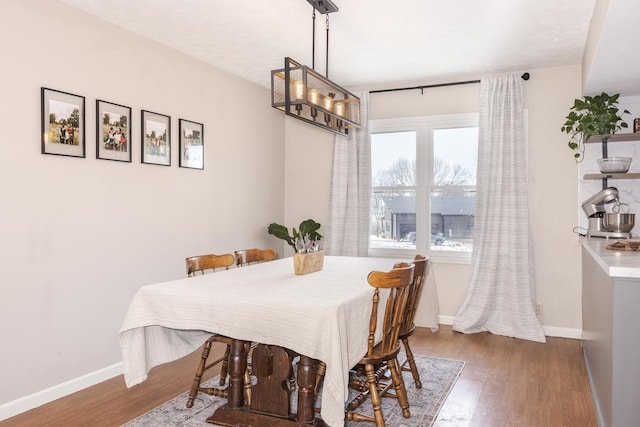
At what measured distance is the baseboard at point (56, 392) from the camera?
9.11 feet

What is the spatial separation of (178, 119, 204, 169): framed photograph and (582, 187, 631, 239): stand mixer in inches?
134

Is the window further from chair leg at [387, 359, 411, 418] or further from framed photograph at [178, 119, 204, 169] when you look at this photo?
chair leg at [387, 359, 411, 418]

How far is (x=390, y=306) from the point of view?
92.6 inches

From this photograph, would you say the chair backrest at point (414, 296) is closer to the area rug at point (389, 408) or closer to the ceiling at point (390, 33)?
the area rug at point (389, 408)

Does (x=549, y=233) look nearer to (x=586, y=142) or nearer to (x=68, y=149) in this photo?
(x=586, y=142)

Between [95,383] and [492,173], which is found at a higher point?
[492,173]

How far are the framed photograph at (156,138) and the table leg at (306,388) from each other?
Answer: 88.8 inches

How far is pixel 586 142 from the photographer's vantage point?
4234 millimetres

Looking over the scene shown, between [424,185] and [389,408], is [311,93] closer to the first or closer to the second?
[389,408]

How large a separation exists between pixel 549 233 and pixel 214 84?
11.4 feet

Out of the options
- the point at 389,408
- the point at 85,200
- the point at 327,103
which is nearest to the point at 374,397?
the point at 389,408

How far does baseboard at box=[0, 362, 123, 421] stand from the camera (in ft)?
9.11

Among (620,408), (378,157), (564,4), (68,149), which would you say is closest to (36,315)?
(68,149)

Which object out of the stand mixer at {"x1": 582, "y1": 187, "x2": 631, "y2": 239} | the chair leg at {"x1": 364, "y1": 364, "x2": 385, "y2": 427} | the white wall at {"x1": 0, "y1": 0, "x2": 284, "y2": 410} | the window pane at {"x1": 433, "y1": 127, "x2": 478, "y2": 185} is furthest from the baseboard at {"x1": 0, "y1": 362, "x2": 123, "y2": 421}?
the stand mixer at {"x1": 582, "y1": 187, "x2": 631, "y2": 239}
